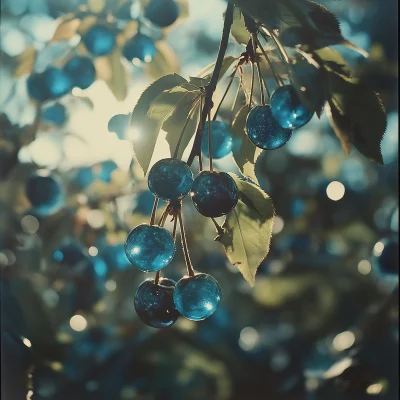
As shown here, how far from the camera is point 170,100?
667 mm

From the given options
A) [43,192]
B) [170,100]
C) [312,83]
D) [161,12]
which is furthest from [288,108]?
[43,192]

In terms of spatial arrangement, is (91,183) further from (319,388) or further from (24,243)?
(319,388)

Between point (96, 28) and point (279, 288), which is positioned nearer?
point (96, 28)

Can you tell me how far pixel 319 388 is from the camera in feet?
4.96

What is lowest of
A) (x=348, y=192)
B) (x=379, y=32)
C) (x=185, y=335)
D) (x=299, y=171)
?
(x=185, y=335)

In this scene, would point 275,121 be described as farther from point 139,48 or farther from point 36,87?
point 36,87

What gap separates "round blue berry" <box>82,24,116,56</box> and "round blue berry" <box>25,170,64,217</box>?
1.66 feet

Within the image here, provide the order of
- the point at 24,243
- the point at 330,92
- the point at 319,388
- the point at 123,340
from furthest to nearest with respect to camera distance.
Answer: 1. the point at 123,340
2. the point at 24,243
3. the point at 319,388
4. the point at 330,92

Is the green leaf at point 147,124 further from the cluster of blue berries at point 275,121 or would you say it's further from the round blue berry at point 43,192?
the round blue berry at point 43,192

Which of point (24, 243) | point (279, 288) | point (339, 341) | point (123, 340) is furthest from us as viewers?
point (279, 288)

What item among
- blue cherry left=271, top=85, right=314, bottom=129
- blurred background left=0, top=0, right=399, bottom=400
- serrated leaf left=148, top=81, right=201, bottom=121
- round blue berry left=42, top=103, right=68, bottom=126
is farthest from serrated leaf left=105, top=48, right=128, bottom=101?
blue cherry left=271, top=85, right=314, bottom=129

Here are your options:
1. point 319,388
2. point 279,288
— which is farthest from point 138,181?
point 279,288

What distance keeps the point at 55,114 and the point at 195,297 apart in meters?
1.19

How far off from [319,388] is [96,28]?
3.58 ft
